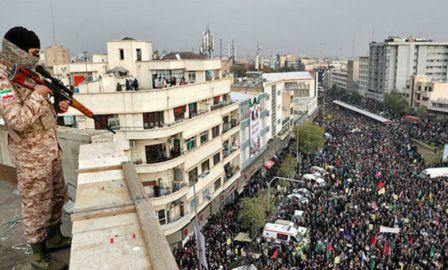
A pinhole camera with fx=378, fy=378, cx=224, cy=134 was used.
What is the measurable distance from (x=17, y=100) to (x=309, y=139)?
42.9 meters

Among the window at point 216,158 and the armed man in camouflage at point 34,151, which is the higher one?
the armed man in camouflage at point 34,151

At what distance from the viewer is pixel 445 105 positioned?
6331 cm

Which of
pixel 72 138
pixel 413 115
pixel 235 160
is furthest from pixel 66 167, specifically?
pixel 413 115

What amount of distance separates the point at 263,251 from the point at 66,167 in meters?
16.5

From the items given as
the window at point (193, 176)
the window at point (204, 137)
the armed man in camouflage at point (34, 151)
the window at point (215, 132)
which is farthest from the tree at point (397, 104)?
the armed man in camouflage at point (34, 151)

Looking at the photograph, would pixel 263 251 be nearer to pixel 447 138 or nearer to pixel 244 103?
pixel 244 103

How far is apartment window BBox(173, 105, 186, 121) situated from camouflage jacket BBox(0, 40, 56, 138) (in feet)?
60.5

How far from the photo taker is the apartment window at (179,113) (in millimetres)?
22672

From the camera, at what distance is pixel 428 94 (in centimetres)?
7025

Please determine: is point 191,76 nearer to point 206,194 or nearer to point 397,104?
point 206,194

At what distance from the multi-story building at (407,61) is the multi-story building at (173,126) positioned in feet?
232

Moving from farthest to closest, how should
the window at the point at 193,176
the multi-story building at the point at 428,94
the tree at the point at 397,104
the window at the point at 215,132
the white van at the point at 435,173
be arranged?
the tree at the point at 397,104 < the multi-story building at the point at 428,94 < the white van at the point at 435,173 < the window at the point at 215,132 < the window at the point at 193,176

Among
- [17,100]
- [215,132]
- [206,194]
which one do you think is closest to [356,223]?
[206,194]

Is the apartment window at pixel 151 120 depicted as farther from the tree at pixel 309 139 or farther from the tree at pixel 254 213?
the tree at pixel 309 139
